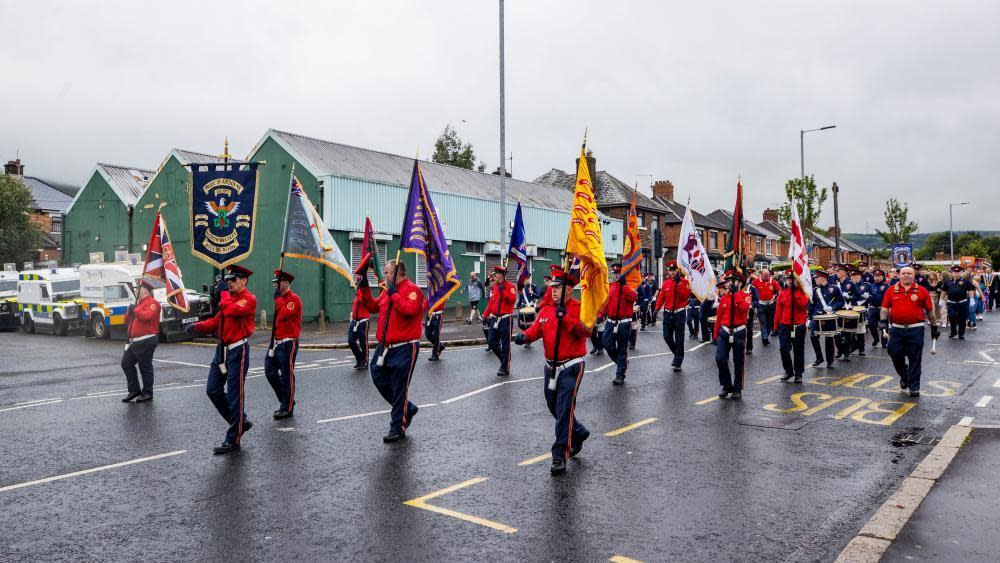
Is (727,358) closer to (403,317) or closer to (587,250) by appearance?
(587,250)

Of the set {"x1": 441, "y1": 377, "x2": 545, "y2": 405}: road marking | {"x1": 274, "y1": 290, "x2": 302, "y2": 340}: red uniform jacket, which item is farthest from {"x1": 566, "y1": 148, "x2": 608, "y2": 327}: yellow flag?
{"x1": 274, "y1": 290, "x2": 302, "y2": 340}: red uniform jacket

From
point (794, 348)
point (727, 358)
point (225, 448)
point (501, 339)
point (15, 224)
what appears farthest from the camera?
point (15, 224)

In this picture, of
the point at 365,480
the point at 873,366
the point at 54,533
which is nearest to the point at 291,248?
the point at 365,480

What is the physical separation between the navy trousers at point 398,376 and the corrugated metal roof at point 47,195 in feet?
194

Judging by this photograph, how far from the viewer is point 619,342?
488 inches

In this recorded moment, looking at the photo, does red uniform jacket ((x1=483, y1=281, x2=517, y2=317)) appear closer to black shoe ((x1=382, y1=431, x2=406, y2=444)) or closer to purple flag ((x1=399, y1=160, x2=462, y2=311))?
purple flag ((x1=399, y1=160, x2=462, y2=311))

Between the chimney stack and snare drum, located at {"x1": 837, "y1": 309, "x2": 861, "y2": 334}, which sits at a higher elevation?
the chimney stack

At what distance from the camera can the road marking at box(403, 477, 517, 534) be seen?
5.20 metres

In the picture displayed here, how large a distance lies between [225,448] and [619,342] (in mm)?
6880

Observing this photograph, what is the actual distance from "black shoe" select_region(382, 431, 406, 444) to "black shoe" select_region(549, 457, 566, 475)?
1955 mm

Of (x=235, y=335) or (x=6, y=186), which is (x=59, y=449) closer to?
(x=235, y=335)

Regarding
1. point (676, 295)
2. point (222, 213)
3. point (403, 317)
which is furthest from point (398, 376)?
point (676, 295)

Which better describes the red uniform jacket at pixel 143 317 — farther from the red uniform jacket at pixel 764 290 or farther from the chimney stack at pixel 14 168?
the chimney stack at pixel 14 168

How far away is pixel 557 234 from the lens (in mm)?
37750
